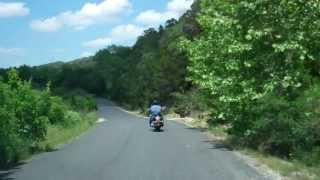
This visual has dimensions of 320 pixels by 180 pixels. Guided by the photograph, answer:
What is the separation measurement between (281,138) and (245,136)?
482 centimetres

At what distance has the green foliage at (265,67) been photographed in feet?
71.4

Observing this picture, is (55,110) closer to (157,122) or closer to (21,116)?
(21,116)

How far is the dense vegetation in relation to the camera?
20.9 meters

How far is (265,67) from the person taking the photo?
2425 cm

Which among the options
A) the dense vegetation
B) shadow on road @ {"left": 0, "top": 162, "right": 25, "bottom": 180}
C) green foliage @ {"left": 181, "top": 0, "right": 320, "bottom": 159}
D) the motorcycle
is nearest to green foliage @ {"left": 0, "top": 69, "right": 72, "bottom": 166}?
the dense vegetation

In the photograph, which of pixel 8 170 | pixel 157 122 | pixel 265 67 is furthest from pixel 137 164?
pixel 157 122

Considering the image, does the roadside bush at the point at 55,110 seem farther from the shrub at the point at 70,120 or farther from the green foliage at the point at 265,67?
the shrub at the point at 70,120

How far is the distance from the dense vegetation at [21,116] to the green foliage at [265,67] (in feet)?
22.6

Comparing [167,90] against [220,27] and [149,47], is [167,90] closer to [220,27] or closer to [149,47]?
[149,47]

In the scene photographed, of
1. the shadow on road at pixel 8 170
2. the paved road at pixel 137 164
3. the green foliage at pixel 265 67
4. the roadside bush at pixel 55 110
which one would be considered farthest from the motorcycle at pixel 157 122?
the shadow on road at pixel 8 170

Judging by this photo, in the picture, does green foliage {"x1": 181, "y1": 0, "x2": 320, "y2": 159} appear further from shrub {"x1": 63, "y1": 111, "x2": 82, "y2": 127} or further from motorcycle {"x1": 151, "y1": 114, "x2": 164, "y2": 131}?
shrub {"x1": 63, "y1": 111, "x2": 82, "y2": 127}

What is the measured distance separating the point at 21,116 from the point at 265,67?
9.39 metres

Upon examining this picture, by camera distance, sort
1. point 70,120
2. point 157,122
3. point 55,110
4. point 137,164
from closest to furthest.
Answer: point 137,164 < point 55,110 < point 157,122 < point 70,120

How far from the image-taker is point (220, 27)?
25.8 m
